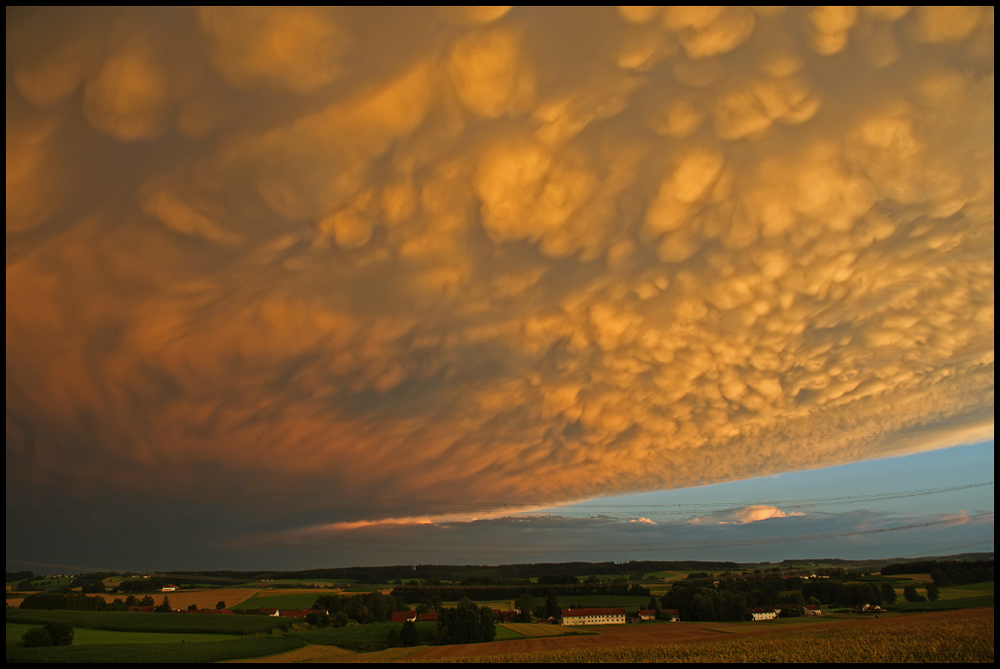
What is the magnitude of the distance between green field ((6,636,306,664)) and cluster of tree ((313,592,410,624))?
20.7m

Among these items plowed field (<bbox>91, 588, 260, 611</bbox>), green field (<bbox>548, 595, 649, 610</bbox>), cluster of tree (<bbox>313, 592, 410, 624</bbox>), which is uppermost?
plowed field (<bbox>91, 588, 260, 611</bbox>)

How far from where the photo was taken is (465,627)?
64.4 meters

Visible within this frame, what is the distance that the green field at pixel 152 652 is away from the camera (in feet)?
155

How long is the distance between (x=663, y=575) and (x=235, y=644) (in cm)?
9378

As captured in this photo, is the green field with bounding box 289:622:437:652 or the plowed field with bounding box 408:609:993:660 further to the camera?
the green field with bounding box 289:622:437:652

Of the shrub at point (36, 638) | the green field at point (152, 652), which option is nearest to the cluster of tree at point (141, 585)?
the shrub at point (36, 638)

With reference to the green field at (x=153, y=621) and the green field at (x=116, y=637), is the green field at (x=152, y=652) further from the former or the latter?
the green field at (x=153, y=621)

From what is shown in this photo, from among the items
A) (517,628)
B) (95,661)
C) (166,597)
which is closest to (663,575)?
(517,628)

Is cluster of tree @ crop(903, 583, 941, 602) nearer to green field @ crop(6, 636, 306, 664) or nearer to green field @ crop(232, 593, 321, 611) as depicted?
green field @ crop(6, 636, 306, 664)

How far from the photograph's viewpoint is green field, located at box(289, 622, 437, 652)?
197 ft

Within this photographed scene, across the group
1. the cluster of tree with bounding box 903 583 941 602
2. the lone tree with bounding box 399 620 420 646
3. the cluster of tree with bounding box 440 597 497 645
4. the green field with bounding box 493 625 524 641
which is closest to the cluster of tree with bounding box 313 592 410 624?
the cluster of tree with bounding box 440 597 497 645

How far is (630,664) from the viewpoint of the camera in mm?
40094

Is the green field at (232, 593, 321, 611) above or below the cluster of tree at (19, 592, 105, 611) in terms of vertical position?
below

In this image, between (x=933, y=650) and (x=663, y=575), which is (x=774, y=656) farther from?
(x=663, y=575)
